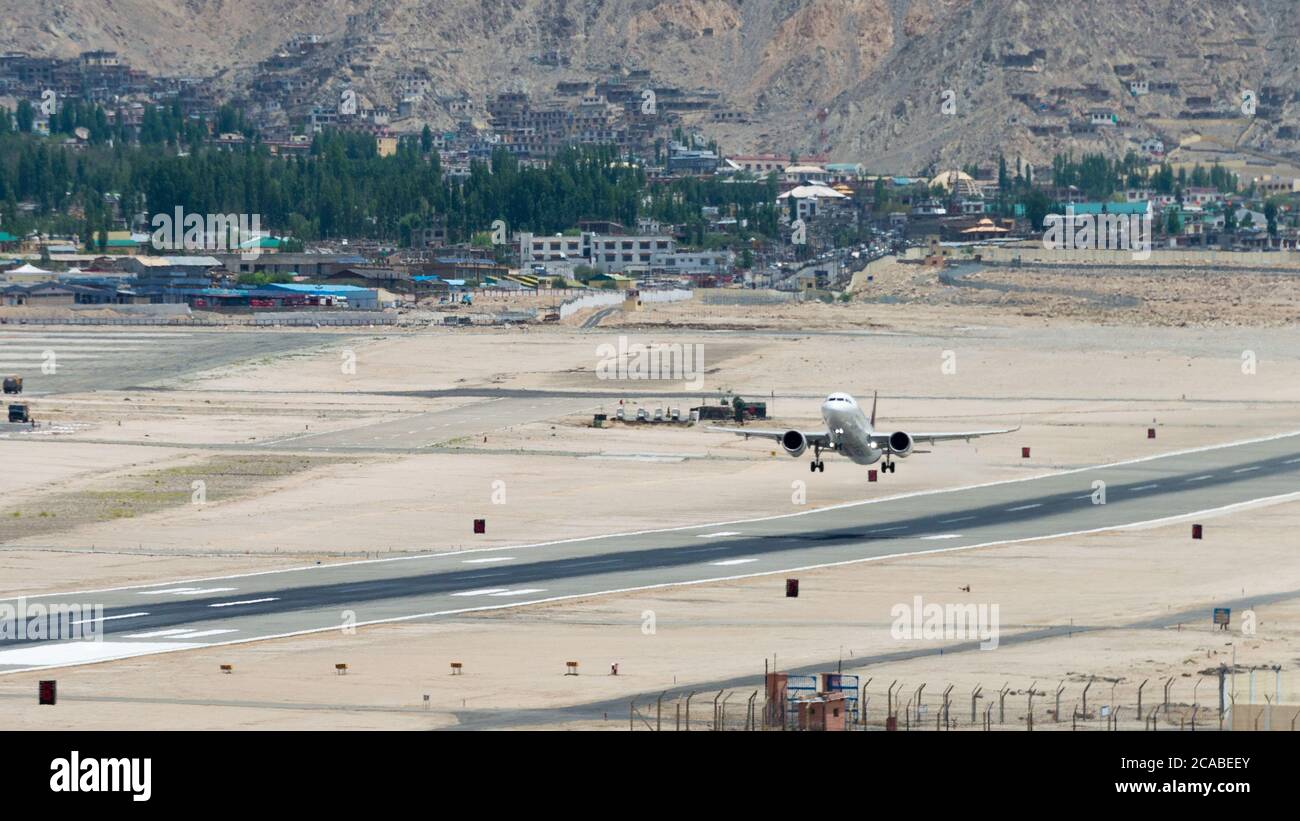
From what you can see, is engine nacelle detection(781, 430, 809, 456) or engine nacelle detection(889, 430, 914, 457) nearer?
engine nacelle detection(781, 430, 809, 456)

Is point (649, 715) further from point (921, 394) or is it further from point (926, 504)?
point (921, 394)

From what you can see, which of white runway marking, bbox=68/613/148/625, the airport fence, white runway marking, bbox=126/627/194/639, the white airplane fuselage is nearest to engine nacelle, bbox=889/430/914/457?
the white airplane fuselage

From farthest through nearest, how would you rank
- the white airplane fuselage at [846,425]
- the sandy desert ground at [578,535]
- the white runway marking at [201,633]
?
the white airplane fuselage at [846,425], the white runway marking at [201,633], the sandy desert ground at [578,535]

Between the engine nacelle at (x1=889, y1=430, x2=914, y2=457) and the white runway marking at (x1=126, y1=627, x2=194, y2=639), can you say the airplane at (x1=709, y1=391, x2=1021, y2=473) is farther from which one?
the white runway marking at (x1=126, y1=627, x2=194, y2=639)

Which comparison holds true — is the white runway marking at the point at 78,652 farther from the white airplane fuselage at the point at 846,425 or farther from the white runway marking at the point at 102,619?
the white airplane fuselage at the point at 846,425

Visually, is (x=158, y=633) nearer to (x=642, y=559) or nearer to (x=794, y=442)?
(x=642, y=559)

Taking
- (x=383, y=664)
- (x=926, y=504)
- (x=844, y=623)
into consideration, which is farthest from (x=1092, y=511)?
(x=383, y=664)

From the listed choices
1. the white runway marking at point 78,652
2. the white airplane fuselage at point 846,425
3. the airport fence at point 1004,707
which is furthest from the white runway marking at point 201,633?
the white airplane fuselage at point 846,425
